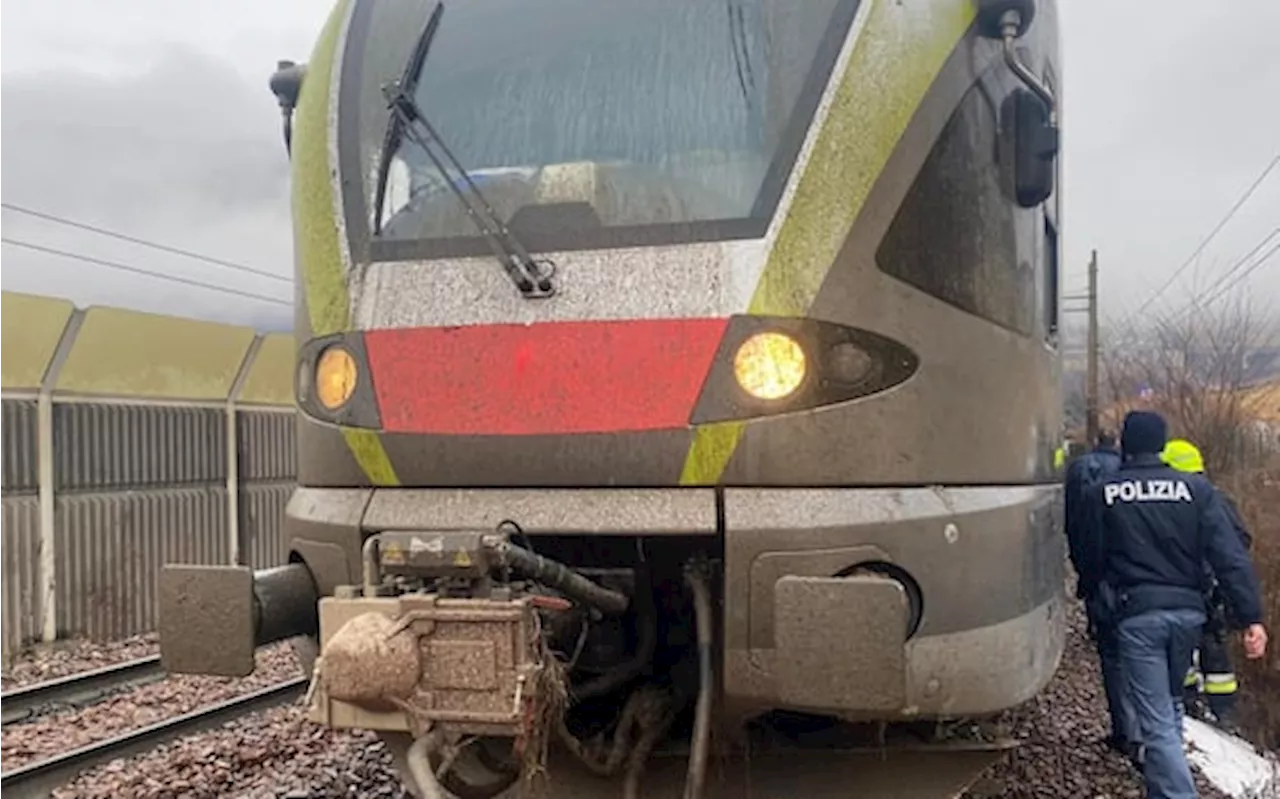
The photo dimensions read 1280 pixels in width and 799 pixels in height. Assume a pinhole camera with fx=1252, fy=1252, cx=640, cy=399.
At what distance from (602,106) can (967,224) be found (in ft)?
3.65

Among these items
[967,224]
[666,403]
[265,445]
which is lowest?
[265,445]

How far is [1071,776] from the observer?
587 centimetres

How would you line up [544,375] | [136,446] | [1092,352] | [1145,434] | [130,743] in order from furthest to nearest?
[1092,352] → [136,446] → [130,743] → [1145,434] → [544,375]

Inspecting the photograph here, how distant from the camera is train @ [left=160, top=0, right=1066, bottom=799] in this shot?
303 cm

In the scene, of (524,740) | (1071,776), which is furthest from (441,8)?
(1071,776)

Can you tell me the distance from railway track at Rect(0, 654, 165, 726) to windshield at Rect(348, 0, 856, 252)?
17.7ft

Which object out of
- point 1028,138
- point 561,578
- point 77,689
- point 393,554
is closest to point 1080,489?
point 1028,138

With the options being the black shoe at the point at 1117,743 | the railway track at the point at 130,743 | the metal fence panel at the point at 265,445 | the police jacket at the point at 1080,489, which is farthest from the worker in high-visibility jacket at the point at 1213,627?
the metal fence panel at the point at 265,445

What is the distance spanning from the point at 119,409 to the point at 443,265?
30.5ft

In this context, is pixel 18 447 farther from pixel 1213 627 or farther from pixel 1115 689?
pixel 1213 627

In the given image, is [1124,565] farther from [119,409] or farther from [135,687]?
[119,409]

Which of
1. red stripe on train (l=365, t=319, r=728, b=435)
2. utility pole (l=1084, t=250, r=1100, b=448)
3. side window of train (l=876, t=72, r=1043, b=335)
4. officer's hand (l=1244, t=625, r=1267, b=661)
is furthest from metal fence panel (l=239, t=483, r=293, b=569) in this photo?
utility pole (l=1084, t=250, r=1100, b=448)

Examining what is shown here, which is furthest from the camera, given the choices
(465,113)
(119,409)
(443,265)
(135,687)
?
(119,409)

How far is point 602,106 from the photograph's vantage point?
368 centimetres
